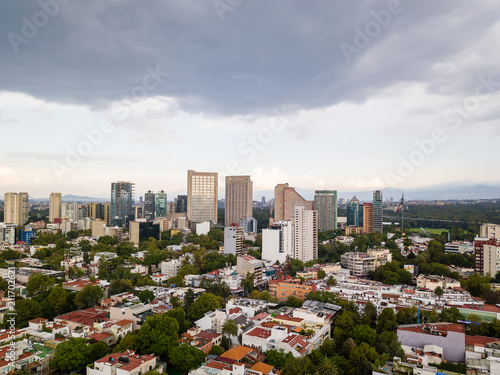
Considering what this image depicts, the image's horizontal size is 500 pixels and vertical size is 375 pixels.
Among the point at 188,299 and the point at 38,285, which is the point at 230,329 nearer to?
the point at 188,299

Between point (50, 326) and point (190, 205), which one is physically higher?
point (190, 205)

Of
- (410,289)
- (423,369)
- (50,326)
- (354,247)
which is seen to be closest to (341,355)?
(423,369)

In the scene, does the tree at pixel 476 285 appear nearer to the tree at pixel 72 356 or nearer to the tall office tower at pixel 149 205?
the tree at pixel 72 356

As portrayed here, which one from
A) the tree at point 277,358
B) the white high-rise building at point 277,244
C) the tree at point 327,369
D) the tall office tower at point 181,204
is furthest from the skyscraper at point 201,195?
the tree at point 327,369

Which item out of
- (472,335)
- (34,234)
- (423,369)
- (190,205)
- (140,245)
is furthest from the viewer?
(190,205)

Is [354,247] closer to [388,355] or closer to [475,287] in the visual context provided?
[475,287]

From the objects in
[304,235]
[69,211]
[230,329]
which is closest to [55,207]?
[69,211]
